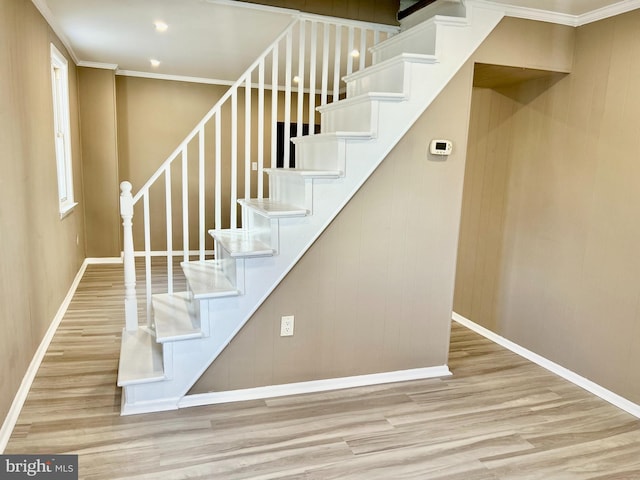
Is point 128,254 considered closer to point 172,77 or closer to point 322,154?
point 322,154

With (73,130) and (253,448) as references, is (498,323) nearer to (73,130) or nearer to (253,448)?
(253,448)

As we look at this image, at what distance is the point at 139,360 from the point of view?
8.71ft

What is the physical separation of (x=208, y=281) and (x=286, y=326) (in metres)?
0.56

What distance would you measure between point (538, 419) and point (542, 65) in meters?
2.26

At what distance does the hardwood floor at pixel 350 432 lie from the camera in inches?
83.7

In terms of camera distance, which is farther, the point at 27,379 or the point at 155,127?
the point at 155,127

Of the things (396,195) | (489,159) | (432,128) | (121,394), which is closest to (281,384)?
(121,394)

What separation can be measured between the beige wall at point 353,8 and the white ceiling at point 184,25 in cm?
7

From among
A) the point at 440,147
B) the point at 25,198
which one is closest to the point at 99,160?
the point at 25,198

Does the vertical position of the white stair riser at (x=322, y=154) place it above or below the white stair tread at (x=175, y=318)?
above

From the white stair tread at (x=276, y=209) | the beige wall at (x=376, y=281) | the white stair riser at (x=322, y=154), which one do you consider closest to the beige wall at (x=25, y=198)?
the beige wall at (x=376, y=281)

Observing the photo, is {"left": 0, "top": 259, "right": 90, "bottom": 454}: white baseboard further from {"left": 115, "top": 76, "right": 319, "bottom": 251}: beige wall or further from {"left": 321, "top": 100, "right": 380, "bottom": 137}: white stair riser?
{"left": 321, "top": 100, "right": 380, "bottom": 137}: white stair riser

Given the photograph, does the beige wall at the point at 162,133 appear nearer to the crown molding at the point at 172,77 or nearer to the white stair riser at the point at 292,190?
the crown molding at the point at 172,77

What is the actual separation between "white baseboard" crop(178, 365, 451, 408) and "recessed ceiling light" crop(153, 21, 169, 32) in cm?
284
